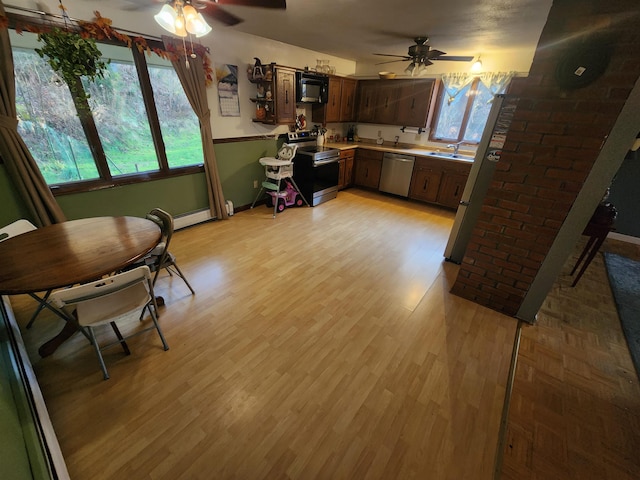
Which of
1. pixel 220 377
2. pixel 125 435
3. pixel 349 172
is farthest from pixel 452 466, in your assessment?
pixel 349 172

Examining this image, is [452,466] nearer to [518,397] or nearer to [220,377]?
[518,397]

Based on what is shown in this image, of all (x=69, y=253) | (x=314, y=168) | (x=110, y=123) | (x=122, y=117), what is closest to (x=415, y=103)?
(x=314, y=168)

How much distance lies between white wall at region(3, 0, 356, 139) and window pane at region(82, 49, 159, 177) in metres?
0.28

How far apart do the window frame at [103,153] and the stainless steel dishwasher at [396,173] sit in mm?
3535

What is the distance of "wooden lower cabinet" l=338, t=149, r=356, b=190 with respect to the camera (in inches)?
193

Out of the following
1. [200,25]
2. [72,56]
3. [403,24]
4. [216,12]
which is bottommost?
[72,56]

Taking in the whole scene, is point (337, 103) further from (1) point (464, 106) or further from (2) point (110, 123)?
(2) point (110, 123)

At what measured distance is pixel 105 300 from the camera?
5.46 ft

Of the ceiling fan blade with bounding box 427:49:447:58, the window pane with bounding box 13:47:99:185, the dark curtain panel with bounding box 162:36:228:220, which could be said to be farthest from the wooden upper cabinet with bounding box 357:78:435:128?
the window pane with bounding box 13:47:99:185

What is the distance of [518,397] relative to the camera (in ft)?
5.24

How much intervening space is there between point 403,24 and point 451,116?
245 cm

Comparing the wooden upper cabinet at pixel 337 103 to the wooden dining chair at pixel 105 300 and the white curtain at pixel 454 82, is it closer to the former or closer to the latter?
the white curtain at pixel 454 82

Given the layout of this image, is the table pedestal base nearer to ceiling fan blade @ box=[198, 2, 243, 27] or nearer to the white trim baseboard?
ceiling fan blade @ box=[198, 2, 243, 27]

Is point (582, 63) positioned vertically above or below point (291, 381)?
above
